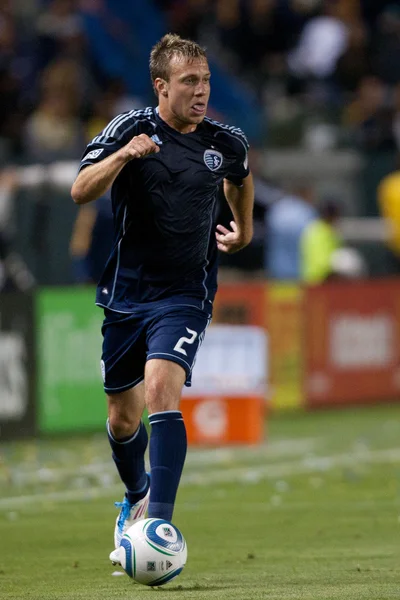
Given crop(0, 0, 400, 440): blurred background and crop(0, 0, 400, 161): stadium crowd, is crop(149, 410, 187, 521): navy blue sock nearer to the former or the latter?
crop(0, 0, 400, 440): blurred background

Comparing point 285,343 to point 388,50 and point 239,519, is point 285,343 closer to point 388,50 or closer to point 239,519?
point 239,519

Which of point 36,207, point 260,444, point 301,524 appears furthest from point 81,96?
point 301,524

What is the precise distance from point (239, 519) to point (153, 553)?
10.0 feet

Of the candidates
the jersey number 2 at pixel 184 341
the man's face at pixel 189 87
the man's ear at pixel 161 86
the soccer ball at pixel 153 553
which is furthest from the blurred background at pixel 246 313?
the man's ear at pixel 161 86

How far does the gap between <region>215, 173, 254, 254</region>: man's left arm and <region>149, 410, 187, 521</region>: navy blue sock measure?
48.9 inches

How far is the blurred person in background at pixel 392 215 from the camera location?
19625 millimetres

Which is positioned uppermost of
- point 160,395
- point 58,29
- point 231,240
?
point 58,29

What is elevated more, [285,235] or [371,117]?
[371,117]

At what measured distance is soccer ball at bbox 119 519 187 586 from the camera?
6430mm

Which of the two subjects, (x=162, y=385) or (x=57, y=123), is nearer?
(x=162, y=385)

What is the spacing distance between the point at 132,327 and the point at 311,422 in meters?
8.92

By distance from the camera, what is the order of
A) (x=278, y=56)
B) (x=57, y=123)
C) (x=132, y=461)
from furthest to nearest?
1. (x=278, y=56)
2. (x=57, y=123)
3. (x=132, y=461)

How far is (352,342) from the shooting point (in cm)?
1761

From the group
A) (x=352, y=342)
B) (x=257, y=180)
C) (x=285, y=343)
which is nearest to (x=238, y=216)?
(x=285, y=343)
